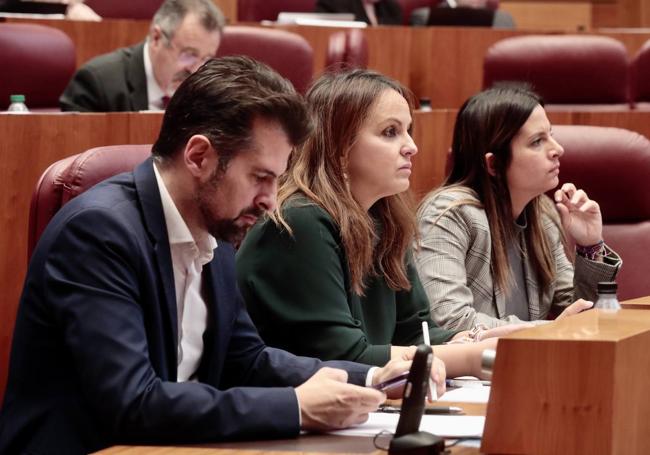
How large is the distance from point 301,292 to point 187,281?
318mm

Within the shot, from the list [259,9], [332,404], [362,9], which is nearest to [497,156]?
[332,404]

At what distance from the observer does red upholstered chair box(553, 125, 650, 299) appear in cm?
252

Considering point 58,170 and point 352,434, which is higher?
point 58,170

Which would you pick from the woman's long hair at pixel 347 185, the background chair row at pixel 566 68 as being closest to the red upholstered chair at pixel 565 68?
the background chair row at pixel 566 68

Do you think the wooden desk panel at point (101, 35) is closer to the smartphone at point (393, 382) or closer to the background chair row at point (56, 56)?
the background chair row at point (56, 56)

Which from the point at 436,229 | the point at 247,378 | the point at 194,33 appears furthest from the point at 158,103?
the point at 247,378

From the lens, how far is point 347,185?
1855 millimetres

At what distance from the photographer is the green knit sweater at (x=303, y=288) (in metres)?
1.72

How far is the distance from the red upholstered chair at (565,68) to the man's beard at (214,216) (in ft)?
7.27

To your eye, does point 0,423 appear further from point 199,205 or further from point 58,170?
point 58,170

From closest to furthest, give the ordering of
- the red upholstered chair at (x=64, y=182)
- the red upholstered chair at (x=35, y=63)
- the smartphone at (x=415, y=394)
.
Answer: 1. the smartphone at (x=415, y=394)
2. the red upholstered chair at (x=64, y=182)
3. the red upholstered chair at (x=35, y=63)

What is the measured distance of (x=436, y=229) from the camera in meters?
2.21

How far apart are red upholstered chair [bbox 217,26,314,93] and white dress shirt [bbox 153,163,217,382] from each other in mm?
1907

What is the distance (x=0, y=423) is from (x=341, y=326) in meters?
0.54
